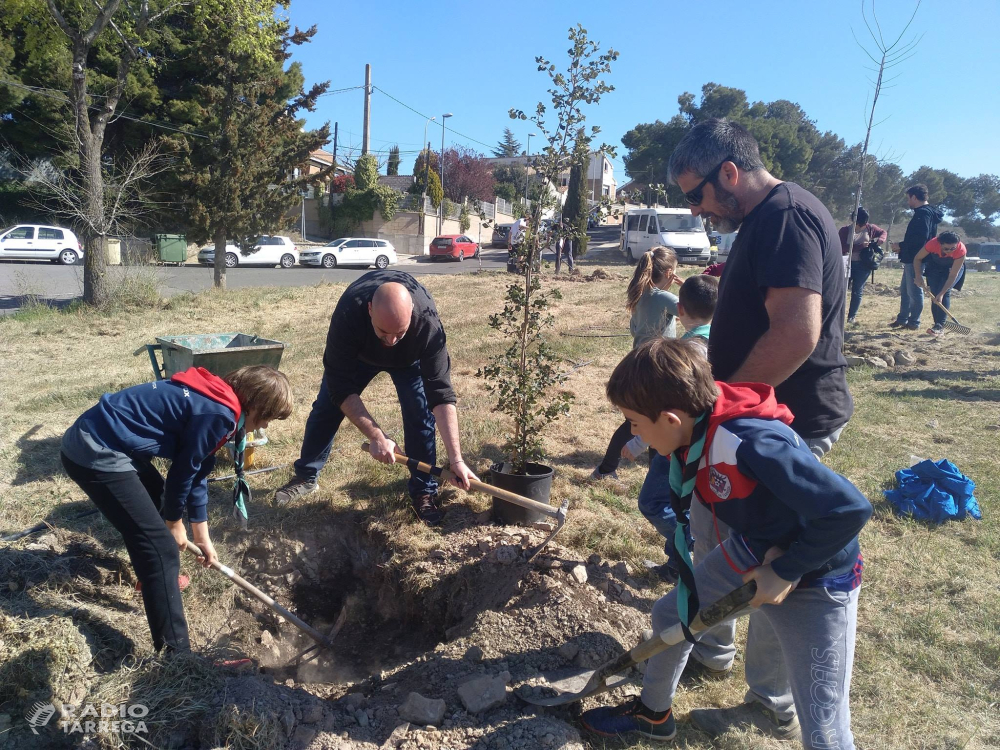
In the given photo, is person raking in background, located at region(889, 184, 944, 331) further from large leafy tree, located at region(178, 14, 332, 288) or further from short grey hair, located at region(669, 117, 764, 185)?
large leafy tree, located at region(178, 14, 332, 288)

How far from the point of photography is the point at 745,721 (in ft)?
8.33

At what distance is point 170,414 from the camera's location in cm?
265

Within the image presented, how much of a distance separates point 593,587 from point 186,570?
2175 millimetres

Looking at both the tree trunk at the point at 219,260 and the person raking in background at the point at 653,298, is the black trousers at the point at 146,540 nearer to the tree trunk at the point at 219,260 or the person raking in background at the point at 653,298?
the person raking in background at the point at 653,298

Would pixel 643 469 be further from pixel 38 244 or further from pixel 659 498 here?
pixel 38 244

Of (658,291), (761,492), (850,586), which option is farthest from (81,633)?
(658,291)

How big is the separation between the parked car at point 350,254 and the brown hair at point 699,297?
82.3 feet

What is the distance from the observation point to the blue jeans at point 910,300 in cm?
968

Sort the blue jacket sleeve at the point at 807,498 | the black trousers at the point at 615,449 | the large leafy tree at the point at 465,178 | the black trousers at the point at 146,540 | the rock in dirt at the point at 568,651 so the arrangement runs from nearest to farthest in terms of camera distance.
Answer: the blue jacket sleeve at the point at 807,498, the black trousers at the point at 146,540, the rock in dirt at the point at 568,651, the black trousers at the point at 615,449, the large leafy tree at the point at 465,178

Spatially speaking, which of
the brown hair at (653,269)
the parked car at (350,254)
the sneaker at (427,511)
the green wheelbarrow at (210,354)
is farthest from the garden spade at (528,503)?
the parked car at (350,254)

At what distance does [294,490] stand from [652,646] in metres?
2.75

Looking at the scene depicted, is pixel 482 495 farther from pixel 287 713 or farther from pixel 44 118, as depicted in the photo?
pixel 44 118

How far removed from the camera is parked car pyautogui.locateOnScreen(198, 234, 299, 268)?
82.3 ft

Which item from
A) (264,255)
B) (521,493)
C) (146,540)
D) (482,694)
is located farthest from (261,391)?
(264,255)
